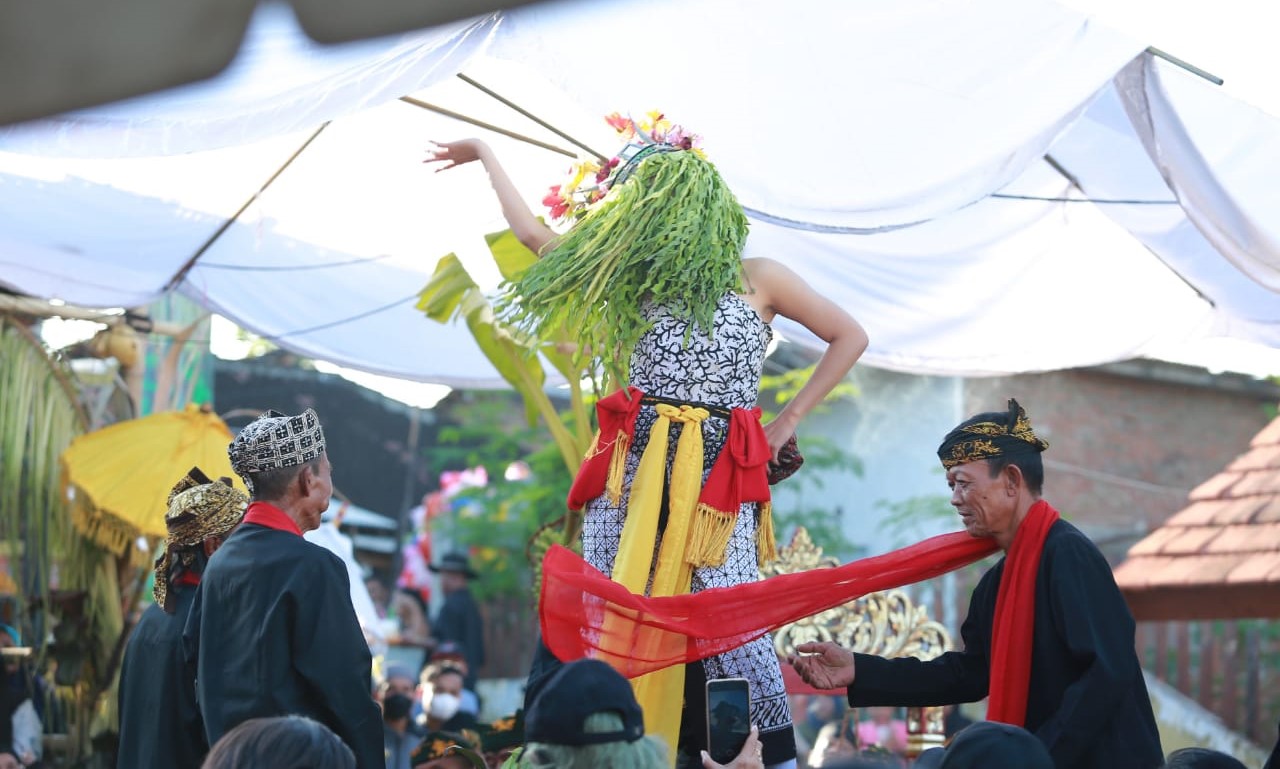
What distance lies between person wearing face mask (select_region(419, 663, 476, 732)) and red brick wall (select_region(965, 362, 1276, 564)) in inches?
360

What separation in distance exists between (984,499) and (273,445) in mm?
1837

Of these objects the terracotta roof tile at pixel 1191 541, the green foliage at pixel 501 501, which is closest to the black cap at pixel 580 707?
the terracotta roof tile at pixel 1191 541

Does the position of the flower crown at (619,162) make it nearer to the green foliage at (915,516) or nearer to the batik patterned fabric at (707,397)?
the batik patterned fabric at (707,397)

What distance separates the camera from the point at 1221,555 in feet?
25.9

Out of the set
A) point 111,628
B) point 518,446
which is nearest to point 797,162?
point 111,628

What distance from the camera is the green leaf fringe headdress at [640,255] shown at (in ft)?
13.4

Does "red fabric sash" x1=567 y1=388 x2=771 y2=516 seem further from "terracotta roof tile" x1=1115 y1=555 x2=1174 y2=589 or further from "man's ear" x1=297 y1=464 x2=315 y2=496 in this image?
"terracotta roof tile" x1=1115 y1=555 x2=1174 y2=589

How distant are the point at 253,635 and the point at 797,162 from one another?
7.23 ft

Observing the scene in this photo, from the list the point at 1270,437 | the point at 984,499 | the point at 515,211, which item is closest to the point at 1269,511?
the point at 1270,437

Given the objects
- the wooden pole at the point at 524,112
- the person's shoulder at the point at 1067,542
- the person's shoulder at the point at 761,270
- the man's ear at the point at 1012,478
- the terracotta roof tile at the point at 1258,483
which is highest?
the wooden pole at the point at 524,112

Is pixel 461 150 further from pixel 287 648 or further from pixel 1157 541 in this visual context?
pixel 1157 541

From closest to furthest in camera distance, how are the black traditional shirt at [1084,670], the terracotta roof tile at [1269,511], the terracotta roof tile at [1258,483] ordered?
the black traditional shirt at [1084,670], the terracotta roof tile at [1269,511], the terracotta roof tile at [1258,483]

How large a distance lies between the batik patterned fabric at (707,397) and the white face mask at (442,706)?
19.4 ft

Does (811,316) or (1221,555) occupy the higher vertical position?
(811,316)
